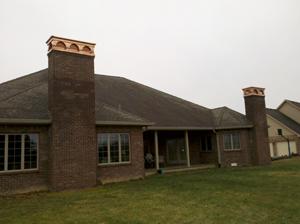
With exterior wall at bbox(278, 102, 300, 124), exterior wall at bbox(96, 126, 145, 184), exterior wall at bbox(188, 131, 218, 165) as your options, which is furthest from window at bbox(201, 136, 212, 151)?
exterior wall at bbox(278, 102, 300, 124)

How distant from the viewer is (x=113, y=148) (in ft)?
41.9

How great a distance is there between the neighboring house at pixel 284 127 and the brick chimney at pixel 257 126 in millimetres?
10696

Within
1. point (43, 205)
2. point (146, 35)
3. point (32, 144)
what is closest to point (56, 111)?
point (32, 144)

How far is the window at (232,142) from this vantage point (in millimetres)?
18953

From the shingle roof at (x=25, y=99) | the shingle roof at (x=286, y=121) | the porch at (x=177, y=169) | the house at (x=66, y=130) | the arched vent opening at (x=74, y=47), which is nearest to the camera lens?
the house at (x=66, y=130)

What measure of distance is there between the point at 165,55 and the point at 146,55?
370 centimetres

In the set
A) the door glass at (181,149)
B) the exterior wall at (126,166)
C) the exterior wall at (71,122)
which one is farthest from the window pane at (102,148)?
the door glass at (181,149)

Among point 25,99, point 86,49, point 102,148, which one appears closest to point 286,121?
point 102,148

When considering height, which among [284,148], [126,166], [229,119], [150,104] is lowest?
[126,166]

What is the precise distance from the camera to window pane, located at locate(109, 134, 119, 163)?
12708 mm

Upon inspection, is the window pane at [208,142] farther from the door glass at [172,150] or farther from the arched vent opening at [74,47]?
the arched vent opening at [74,47]

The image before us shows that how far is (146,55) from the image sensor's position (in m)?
38.5

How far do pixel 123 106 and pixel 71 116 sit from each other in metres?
6.16

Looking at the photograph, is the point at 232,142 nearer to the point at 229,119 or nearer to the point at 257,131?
the point at 229,119
